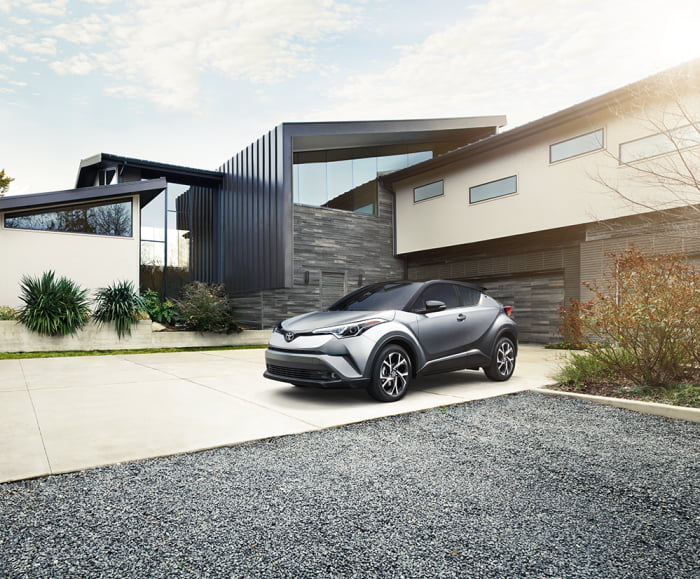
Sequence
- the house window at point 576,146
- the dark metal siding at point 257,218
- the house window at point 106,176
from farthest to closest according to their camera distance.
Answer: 1. the house window at point 106,176
2. the dark metal siding at point 257,218
3. the house window at point 576,146

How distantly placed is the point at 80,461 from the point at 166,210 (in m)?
15.0

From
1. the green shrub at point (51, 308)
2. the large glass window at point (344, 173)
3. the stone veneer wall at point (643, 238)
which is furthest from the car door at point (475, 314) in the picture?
the green shrub at point (51, 308)

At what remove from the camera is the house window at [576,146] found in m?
11.9

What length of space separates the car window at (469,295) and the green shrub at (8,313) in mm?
10673

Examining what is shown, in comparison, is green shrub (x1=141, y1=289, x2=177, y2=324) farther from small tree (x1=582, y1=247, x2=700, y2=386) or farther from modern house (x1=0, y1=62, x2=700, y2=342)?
small tree (x1=582, y1=247, x2=700, y2=386)

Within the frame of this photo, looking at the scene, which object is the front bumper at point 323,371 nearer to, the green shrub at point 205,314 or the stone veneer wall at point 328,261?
the green shrub at point 205,314

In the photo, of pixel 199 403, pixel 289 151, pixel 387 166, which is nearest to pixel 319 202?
pixel 289 151

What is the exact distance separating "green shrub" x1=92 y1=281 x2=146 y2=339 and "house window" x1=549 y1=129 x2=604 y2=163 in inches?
470

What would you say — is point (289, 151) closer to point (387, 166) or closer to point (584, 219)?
point (387, 166)

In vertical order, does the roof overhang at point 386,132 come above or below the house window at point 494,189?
above

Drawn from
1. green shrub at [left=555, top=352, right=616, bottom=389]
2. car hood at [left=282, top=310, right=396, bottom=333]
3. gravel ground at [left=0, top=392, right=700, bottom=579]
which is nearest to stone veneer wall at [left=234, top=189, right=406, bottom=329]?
car hood at [left=282, top=310, right=396, bottom=333]

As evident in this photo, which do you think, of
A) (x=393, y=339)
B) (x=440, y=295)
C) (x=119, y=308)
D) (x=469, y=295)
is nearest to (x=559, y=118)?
(x=469, y=295)

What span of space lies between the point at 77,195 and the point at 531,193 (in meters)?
12.6

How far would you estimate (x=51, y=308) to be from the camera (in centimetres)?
1144
